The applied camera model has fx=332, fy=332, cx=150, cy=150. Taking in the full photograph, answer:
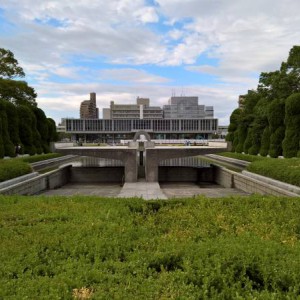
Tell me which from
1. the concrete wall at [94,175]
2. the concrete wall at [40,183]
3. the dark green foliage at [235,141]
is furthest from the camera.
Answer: the dark green foliage at [235,141]

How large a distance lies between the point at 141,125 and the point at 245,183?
119 metres

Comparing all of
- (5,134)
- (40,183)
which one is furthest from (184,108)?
(40,183)

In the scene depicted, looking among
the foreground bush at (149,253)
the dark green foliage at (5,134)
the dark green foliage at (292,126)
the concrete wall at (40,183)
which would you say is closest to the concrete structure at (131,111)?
the concrete wall at (40,183)

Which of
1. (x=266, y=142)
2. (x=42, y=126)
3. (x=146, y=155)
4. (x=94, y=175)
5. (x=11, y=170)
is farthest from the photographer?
(x=42, y=126)

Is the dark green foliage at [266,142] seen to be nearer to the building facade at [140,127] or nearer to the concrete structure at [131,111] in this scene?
the building facade at [140,127]

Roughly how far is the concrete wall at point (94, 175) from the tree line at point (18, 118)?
428 cm

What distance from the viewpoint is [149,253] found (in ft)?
14.4

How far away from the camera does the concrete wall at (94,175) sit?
3184 centimetres

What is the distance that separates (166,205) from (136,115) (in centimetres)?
15441

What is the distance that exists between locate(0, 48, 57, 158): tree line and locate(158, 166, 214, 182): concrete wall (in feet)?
40.9

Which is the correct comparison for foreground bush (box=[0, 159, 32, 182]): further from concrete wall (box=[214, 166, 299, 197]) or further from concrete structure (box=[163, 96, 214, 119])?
concrete structure (box=[163, 96, 214, 119])

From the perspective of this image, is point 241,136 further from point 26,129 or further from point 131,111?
point 131,111

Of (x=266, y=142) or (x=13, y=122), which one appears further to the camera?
(x=266, y=142)

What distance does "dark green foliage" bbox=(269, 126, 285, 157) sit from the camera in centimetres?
2674
